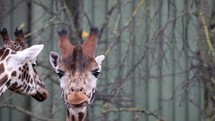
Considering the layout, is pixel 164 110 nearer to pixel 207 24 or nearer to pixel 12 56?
pixel 207 24

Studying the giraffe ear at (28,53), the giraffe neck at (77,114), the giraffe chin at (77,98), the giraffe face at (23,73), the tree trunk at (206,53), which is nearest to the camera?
the giraffe chin at (77,98)

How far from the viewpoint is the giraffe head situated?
4180mm

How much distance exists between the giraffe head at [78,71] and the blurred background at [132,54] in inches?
74.0

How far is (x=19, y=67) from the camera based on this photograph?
16.5 feet

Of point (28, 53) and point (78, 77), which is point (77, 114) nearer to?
point (78, 77)

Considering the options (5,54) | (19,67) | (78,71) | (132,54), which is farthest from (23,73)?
(132,54)

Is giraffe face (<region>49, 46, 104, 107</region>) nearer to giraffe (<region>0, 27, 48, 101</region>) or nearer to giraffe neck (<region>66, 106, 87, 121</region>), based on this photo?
giraffe neck (<region>66, 106, 87, 121</region>)

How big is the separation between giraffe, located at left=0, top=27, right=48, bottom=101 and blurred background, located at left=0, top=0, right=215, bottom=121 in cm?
121

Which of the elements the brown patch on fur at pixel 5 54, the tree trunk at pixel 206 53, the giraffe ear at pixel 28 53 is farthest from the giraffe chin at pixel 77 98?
the tree trunk at pixel 206 53

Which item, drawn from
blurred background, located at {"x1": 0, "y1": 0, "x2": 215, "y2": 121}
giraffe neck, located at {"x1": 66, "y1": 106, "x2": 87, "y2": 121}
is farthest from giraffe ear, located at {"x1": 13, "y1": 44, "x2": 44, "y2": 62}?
blurred background, located at {"x1": 0, "y1": 0, "x2": 215, "y2": 121}

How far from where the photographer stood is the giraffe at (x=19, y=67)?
493cm

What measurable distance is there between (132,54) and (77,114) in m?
3.41

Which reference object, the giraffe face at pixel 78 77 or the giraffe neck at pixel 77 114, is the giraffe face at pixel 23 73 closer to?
the giraffe face at pixel 78 77

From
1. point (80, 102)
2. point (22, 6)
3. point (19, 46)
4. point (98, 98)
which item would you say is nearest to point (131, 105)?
point (98, 98)
